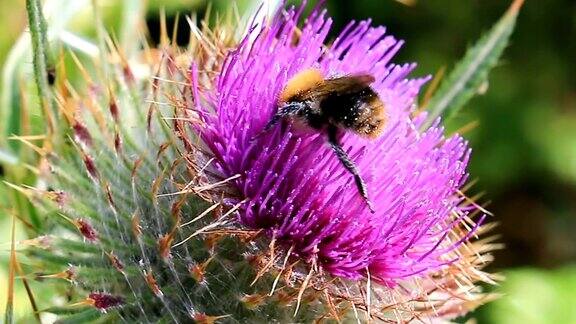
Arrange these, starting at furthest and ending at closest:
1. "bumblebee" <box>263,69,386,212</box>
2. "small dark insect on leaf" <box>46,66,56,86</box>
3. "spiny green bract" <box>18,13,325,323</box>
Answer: "small dark insect on leaf" <box>46,66,56,86</box>
"spiny green bract" <box>18,13,325,323</box>
"bumblebee" <box>263,69,386,212</box>

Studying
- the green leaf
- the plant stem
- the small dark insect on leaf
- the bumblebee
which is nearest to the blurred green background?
the green leaf

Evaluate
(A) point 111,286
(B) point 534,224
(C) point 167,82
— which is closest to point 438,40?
(B) point 534,224

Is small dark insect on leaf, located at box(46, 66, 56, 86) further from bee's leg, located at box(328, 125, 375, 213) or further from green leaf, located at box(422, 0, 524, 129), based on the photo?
green leaf, located at box(422, 0, 524, 129)

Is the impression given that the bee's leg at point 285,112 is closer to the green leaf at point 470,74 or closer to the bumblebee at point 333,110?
the bumblebee at point 333,110

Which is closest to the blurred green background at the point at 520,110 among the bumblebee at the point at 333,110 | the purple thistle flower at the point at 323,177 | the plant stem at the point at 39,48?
the plant stem at the point at 39,48

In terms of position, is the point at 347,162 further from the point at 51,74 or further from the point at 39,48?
the point at 51,74

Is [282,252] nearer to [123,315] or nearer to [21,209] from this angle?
[123,315]
